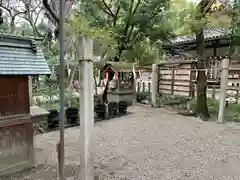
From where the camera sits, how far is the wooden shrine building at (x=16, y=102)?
4.23m

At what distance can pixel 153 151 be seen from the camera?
574cm

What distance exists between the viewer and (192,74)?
40.2ft

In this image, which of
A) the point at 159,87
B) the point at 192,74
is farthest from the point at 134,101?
the point at 192,74

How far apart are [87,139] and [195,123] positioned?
5812 millimetres

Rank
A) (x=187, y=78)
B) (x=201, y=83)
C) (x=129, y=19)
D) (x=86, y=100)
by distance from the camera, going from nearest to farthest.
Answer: (x=86, y=100) → (x=201, y=83) → (x=129, y=19) → (x=187, y=78)

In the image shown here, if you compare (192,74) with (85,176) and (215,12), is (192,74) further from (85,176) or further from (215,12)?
(85,176)

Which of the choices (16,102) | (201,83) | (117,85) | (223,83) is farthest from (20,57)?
(117,85)

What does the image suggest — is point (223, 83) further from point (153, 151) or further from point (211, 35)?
point (211, 35)

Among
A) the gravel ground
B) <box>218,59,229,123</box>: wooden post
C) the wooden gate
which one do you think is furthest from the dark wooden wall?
the wooden gate

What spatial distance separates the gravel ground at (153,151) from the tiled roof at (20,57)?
5.98ft

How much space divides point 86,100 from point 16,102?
5.51 feet

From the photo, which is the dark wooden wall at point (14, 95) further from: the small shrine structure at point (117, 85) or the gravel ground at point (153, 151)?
the small shrine structure at point (117, 85)

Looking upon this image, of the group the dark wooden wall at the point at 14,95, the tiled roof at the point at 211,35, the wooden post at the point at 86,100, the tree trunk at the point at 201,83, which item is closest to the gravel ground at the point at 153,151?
the tree trunk at the point at 201,83

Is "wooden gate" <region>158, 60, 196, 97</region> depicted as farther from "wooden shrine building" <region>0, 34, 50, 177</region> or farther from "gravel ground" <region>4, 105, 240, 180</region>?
"wooden shrine building" <region>0, 34, 50, 177</region>
